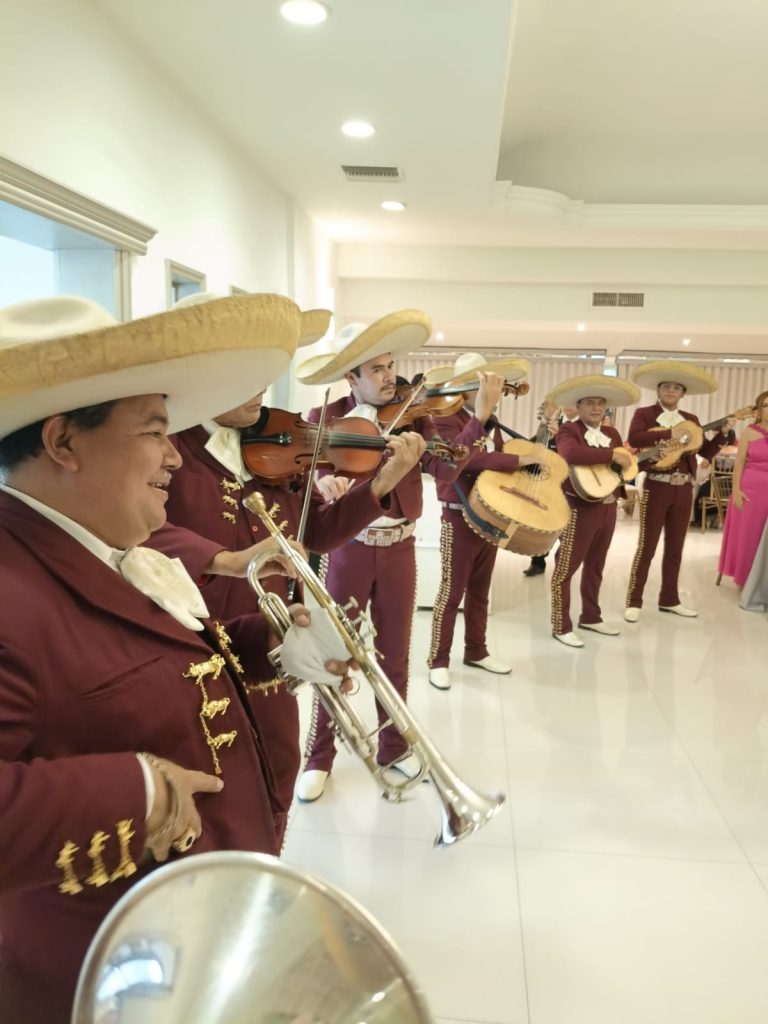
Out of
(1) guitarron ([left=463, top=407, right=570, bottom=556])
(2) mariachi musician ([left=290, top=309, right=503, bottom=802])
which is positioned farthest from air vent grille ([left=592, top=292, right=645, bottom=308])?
(2) mariachi musician ([left=290, top=309, right=503, bottom=802])

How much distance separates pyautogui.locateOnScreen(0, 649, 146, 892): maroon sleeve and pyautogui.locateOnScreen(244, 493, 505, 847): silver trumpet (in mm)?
488

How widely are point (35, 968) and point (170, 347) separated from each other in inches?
32.2

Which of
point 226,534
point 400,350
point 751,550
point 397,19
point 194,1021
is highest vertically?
point 397,19

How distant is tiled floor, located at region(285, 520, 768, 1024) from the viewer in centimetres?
172

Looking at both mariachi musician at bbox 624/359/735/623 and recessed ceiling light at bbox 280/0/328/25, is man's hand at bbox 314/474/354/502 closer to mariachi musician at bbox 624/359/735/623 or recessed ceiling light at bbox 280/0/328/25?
recessed ceiling light at bbox 280/0/328/25

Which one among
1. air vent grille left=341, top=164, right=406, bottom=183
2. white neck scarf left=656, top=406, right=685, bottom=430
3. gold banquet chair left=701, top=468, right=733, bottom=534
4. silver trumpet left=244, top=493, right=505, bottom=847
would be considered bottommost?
gold banquet chair left=701, top=468, right=733, bottom=534

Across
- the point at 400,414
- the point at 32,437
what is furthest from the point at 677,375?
the point at 32,437

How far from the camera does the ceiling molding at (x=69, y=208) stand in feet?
6.36

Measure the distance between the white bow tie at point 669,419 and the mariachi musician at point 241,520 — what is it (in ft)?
10.8

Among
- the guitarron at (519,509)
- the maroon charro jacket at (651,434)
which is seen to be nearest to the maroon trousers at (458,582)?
the guitarron at (519,509)

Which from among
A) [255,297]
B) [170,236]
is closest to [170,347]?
[255,297]

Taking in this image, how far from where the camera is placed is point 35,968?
0.87m

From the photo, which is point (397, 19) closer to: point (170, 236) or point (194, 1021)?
point (170, 236)

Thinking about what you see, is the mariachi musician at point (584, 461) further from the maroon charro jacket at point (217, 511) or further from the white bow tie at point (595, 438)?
the maroon charro jacket at point (217, 511)
